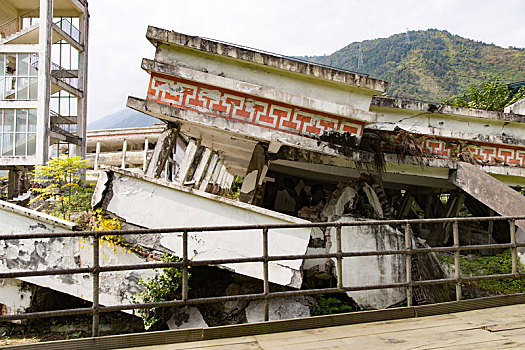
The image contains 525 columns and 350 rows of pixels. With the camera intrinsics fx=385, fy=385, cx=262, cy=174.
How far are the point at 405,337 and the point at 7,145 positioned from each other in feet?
68.6

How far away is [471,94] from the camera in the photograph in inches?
830

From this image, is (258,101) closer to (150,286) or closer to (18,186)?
(150,286)

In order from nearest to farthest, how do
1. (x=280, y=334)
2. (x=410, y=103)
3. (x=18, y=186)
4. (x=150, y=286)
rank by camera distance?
(x=280, y=334)
(x=150, y=286)
(x=410, y=103)
(x=18, y=186)

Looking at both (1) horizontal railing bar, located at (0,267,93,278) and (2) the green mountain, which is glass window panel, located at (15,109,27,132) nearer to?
(1) horizontal railing bar, located at (0,267,93,278)

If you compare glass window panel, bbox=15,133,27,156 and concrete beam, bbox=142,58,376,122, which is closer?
concrete beam, bbox=142,58,376,122

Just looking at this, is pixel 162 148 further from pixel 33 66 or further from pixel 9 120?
pixel 33 66

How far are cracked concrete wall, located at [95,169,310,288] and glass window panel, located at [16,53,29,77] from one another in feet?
54.7

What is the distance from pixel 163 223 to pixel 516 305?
4.98 metres

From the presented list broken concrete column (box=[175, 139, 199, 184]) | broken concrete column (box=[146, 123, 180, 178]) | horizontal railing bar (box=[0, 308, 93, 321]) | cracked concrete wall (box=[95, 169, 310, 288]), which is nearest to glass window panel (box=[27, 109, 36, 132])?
broken concrete column (box=[175, 139, 199, 184])

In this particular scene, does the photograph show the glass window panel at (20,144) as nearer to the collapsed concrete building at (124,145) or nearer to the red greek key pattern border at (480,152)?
the collapsed concrete building at (124,145)

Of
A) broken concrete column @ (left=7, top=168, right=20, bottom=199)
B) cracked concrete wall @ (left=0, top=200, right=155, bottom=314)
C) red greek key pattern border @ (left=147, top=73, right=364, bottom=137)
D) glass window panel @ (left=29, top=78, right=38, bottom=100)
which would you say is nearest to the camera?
cracked concrete wall @ (left=0, top=200, right=155, bottom=314)

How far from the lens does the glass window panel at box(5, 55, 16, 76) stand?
1948 centimetres

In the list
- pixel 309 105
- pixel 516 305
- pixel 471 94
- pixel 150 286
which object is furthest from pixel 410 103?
pixel 471 94

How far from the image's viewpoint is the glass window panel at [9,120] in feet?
62.0
